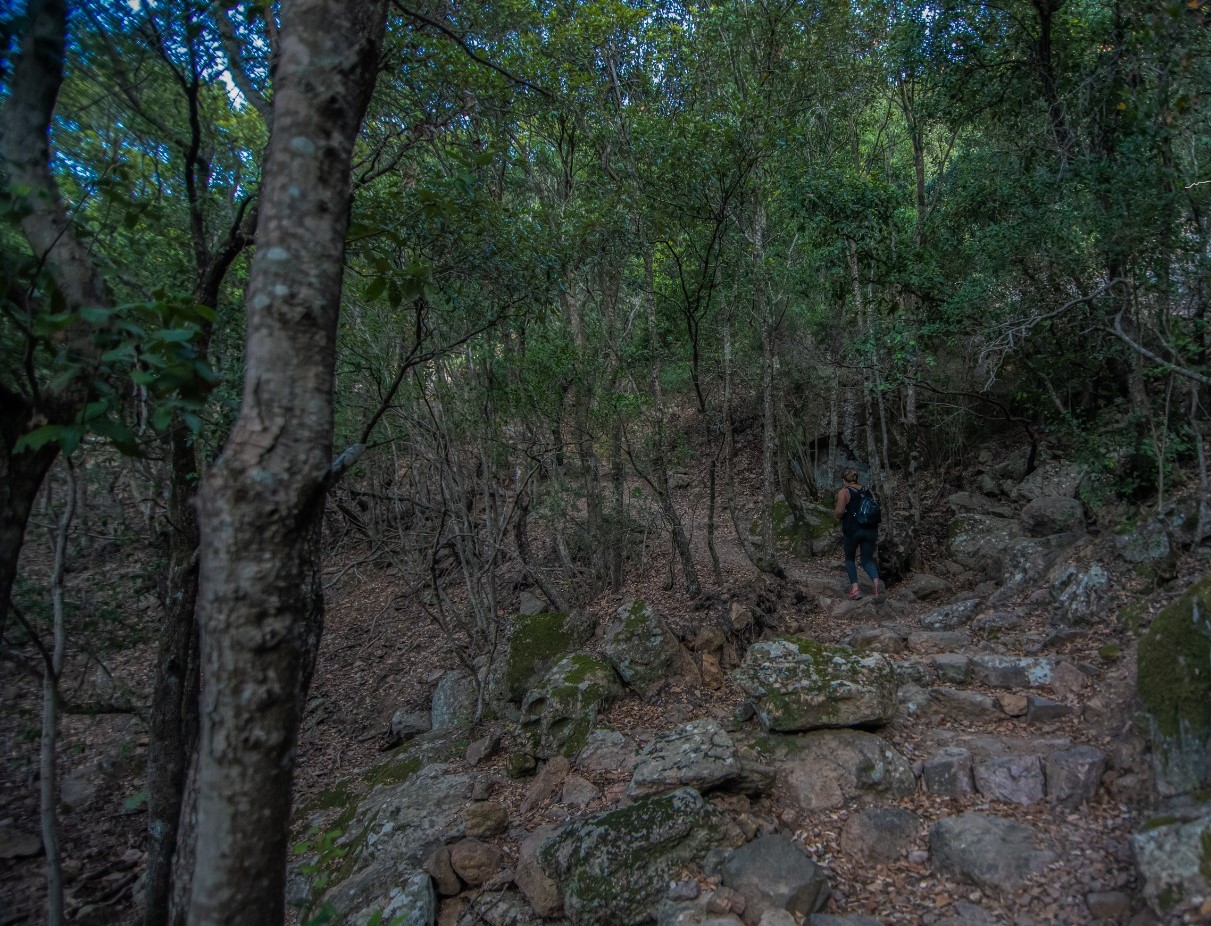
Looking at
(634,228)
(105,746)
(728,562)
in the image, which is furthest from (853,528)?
(105,746)

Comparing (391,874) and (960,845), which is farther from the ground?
(960,845)

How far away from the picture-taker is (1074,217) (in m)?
6.70

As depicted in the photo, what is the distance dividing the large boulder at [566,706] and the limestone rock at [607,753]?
11 cm

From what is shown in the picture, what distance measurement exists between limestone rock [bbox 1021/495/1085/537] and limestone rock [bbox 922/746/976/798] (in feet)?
15.4

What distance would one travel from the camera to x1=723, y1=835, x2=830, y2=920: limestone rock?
11.2 ft

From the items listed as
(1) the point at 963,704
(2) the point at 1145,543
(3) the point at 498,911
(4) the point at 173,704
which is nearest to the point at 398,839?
(3) the point at 498,911

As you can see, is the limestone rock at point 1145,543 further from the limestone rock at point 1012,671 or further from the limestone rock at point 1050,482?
the limestone rock at point 1050,482

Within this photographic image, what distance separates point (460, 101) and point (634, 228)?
2.42m

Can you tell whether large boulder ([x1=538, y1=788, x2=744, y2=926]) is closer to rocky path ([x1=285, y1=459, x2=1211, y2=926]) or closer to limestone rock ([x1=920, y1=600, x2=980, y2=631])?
rocky path ([x1=285, y1=459, x2=1211, y2=926])

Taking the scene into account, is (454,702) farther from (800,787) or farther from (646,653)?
(800,787)

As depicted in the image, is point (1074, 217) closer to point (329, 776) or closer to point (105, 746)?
point (329, 776)

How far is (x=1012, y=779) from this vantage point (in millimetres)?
4012

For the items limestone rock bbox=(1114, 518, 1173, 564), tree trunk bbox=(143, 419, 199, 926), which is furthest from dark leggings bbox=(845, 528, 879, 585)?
tree trunk bbox=(143, 419, 199, 926)

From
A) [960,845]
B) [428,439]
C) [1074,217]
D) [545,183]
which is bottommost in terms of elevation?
[960,845]
